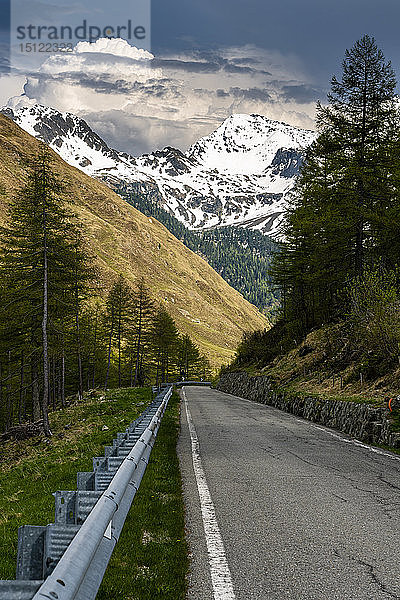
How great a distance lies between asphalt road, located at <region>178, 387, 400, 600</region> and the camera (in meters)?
3.98

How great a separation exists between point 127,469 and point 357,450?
7176 millimetres

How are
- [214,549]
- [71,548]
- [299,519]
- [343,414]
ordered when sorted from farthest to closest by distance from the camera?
[343,414] → [299,519] → [214,549] → [71,548]

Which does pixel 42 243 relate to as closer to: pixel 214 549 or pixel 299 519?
pixel 299 519

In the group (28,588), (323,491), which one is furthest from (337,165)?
(28,588)

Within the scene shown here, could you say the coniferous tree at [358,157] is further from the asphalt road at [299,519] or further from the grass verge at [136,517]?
the asphalt road at [299,519]

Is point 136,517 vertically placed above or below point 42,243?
below

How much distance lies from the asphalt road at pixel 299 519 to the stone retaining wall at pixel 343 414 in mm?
921

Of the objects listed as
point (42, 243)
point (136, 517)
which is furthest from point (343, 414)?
point (42, 243)

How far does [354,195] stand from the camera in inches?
963

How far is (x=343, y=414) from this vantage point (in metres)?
13.9

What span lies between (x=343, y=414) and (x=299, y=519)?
866 cm

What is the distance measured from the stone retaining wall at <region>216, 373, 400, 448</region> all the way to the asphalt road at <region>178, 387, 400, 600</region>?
921 millimetres

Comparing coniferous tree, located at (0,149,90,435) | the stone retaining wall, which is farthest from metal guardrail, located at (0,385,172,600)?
coniferous tree, located at (0,149,90,435)

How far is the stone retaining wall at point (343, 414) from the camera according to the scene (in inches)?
453
